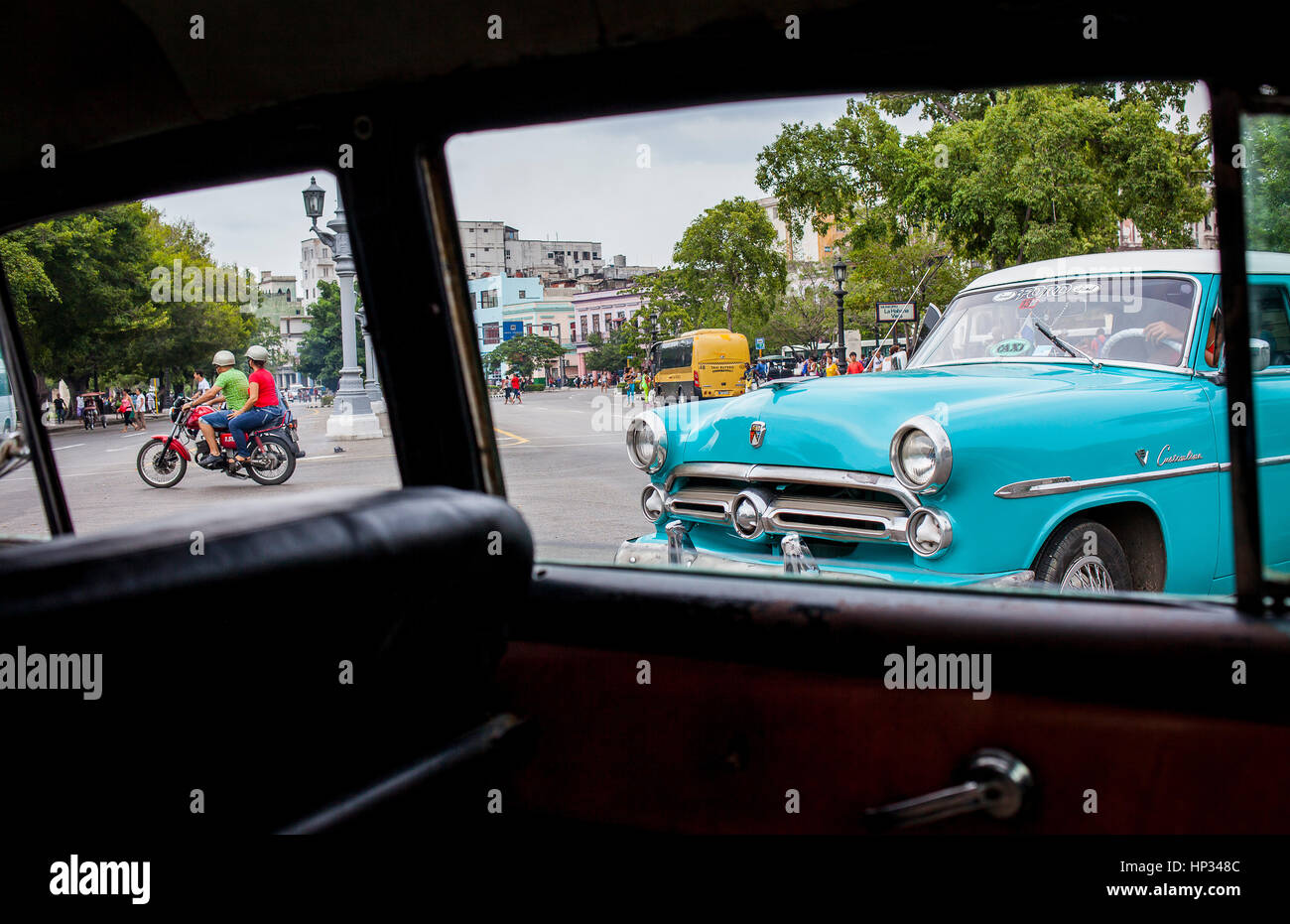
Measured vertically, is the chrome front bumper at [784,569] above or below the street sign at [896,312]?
below

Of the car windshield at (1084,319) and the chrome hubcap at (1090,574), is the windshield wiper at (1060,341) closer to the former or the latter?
the car windshield at (1084,319)

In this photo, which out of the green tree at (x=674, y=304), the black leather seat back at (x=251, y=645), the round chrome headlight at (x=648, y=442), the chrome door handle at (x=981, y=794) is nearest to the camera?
the black leather seat back at (x=251, y=645)

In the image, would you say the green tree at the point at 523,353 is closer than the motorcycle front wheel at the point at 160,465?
No

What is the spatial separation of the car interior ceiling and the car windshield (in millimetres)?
1229

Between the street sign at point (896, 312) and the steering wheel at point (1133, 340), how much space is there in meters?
0.62

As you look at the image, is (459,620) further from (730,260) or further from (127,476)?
(730,260)

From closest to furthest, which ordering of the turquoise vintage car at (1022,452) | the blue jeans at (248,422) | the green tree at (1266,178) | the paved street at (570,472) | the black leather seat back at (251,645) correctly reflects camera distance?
the black leather seat back at (251,645)
the green tree at (1266,178)
the blue jeans at (248,422)
the paved street at (570,472)
the turquoise vintage car at (1022,452)

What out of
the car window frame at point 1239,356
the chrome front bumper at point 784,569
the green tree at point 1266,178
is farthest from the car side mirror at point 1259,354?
the chrome front bumper at point 784,569

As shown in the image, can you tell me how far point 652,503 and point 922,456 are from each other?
1295 millimetres

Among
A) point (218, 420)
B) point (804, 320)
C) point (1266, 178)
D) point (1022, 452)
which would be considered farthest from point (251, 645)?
point (1022, 452)

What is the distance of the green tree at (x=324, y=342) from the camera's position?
88.3 inches

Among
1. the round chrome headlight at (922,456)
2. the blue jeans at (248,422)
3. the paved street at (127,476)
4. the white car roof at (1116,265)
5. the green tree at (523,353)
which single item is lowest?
the round chrome headlight at (922,456)

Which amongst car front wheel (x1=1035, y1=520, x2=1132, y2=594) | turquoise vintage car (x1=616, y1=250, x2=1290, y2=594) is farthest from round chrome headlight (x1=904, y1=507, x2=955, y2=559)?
car front wheel (x1=1035, y1=520, x2=1132, y2=594)
